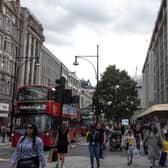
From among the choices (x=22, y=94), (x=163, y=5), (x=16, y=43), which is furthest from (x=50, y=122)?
(x=163, y=5)

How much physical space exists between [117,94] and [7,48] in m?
22.5

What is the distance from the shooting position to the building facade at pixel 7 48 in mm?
51625

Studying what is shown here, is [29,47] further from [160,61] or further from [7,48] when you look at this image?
[160,61]

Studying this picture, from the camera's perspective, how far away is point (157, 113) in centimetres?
2661

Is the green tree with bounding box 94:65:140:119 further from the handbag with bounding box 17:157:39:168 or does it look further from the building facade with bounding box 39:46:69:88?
the handbag with bounding box 17:157:39:168

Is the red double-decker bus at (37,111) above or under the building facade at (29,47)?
under

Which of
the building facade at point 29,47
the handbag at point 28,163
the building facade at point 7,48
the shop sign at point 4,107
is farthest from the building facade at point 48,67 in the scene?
the handbag at point 28,163

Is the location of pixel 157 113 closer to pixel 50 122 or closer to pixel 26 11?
pixel 50 122

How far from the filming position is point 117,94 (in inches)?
2606

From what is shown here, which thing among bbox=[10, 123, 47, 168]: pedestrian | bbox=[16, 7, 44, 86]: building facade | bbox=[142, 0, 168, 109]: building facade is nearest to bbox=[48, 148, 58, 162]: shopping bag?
bbox=[10, 123, 47, 168]: pedestrian

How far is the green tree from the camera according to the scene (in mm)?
64688

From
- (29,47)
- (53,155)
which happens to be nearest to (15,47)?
(29,47)

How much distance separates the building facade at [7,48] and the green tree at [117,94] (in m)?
16.8

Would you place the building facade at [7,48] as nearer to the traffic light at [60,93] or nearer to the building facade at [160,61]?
the building facade at [160,61]
